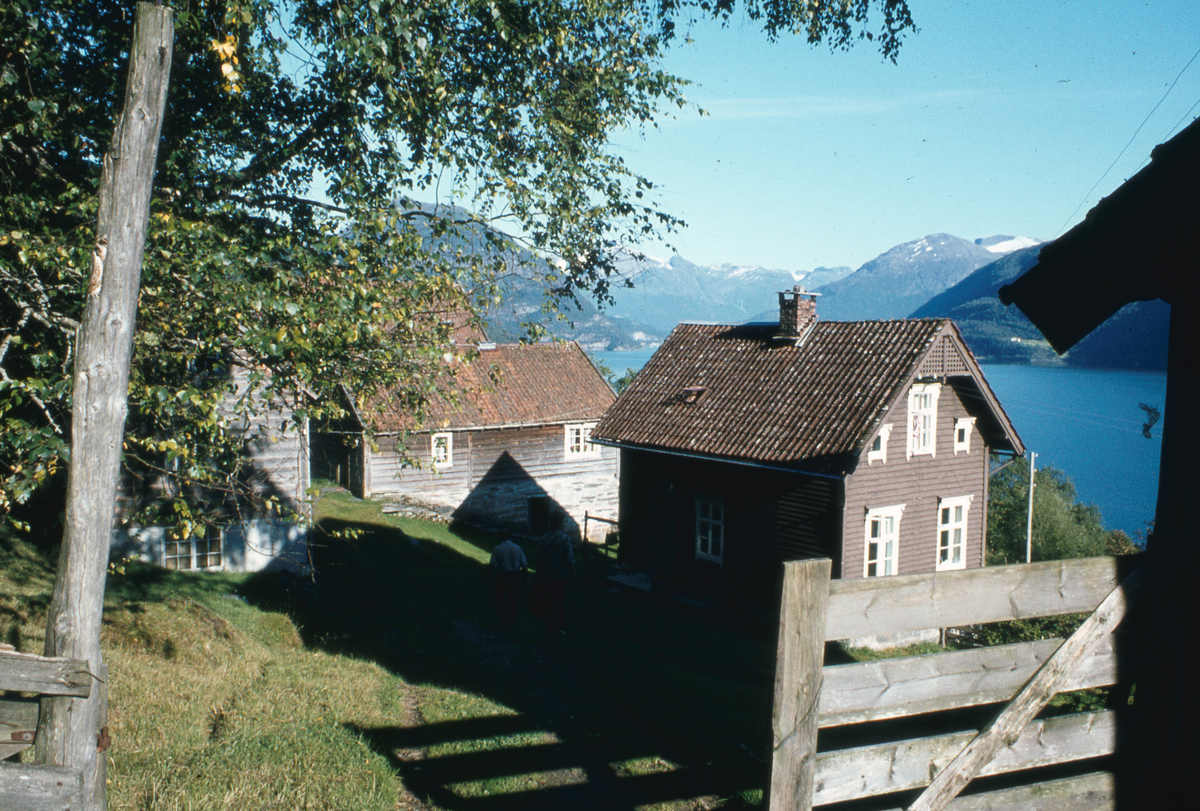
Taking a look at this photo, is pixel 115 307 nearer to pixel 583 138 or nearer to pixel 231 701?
pixel 231 701

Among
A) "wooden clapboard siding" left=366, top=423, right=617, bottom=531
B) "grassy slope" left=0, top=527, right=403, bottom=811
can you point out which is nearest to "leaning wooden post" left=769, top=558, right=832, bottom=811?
"grassy slope" left=0, top=527, right=403, bottom=811

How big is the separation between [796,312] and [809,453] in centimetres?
515

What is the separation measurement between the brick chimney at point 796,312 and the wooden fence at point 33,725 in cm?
1923

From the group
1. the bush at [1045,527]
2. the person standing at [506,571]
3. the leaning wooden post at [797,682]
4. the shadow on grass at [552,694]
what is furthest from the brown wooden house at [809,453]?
the bush at [1045,527]

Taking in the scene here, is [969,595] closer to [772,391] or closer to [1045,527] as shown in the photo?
[772,391]

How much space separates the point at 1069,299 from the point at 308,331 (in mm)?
6583

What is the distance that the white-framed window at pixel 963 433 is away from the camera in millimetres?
20484

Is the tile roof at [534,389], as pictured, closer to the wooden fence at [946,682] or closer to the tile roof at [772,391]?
the tile roof at [772,391]

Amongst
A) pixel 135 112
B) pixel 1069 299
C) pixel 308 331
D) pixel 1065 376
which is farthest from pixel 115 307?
pixel 1065 376

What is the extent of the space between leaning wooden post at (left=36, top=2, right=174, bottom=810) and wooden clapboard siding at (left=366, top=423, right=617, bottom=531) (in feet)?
79.5

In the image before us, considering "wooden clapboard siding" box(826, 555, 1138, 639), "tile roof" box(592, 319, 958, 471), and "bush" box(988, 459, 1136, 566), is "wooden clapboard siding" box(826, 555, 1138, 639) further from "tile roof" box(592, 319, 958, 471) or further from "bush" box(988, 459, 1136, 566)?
"bush" box(988, 459, 1136, 566)

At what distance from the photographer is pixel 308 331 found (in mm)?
7836

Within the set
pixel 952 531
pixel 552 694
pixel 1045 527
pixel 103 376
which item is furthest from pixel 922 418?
pixel 1045 527

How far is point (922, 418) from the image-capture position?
1973cm
